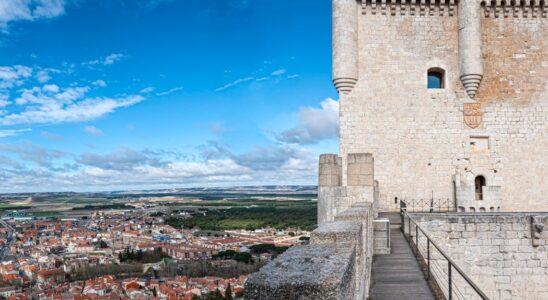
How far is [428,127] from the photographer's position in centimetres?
1573

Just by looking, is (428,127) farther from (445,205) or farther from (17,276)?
(17,276)

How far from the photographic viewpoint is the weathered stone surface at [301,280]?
1639 mm

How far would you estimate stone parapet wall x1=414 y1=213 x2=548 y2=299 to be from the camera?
10.3m

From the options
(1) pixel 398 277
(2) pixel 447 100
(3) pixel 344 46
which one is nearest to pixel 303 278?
(1) pixel 398 277

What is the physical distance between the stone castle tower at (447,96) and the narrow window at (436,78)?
95 mm

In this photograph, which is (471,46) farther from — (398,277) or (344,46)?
(398,277)

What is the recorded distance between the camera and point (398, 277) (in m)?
6.76

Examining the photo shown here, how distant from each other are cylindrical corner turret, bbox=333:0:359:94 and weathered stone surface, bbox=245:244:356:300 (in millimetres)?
13848

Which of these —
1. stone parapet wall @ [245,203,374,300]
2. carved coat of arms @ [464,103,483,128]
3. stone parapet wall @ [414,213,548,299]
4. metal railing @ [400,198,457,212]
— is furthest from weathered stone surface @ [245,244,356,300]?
carved coat of arms @ [464,103,483,128]

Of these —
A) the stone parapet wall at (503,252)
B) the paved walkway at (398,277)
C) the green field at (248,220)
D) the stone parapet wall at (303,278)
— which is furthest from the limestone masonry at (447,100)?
the green field at (248,220)

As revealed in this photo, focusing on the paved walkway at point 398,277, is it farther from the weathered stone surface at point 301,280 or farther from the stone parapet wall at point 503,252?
the weathered stone surface at point 301,280

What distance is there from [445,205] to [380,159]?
2.56m

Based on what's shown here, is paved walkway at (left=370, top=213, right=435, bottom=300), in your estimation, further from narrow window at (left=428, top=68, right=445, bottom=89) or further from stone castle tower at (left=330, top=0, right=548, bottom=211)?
narrow window at (left=428, top=68, right=445, bottom=89)

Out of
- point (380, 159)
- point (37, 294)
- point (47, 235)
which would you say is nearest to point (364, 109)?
point (380, 159)
